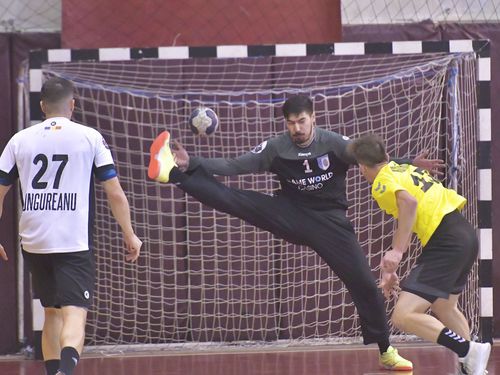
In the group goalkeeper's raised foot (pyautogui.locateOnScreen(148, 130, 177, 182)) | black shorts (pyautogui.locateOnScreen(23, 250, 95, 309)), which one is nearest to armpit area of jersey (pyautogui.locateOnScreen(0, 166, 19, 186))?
black shorts (pyautogui.locateOnScreen(23, 250, 95, 309))

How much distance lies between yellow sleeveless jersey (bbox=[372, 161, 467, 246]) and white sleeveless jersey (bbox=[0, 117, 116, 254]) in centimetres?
183

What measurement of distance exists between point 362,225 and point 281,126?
45.6 inches

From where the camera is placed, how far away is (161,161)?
760 cm

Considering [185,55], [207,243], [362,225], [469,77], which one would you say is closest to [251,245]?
[207,243]

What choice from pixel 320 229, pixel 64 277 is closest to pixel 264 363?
pixel 320 229

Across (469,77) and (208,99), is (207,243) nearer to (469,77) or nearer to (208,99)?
(208,99)

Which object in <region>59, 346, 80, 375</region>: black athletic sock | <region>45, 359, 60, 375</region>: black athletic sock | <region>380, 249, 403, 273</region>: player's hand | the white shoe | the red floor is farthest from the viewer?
the red floor

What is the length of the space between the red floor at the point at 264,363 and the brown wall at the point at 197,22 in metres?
2.81

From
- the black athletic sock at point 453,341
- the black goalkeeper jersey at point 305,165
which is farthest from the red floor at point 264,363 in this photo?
the black goalkeeper jersey at point 305,165

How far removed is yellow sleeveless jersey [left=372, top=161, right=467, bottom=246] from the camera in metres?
6.70

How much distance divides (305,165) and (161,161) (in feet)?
3.56

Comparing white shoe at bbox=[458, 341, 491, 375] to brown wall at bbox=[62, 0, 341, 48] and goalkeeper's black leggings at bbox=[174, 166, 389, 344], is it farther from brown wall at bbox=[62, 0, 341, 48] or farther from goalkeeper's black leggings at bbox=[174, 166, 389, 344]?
brown wall at bbox=[62, 0, 341, 48]

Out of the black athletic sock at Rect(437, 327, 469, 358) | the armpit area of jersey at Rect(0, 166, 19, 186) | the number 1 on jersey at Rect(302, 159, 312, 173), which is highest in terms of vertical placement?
the number 1 on jersey at Rect(302, 159, 312, 173)

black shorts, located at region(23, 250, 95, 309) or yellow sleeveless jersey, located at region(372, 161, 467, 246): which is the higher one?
yellow sleeveless jersey, located at region(372, 161, 467, 246)
